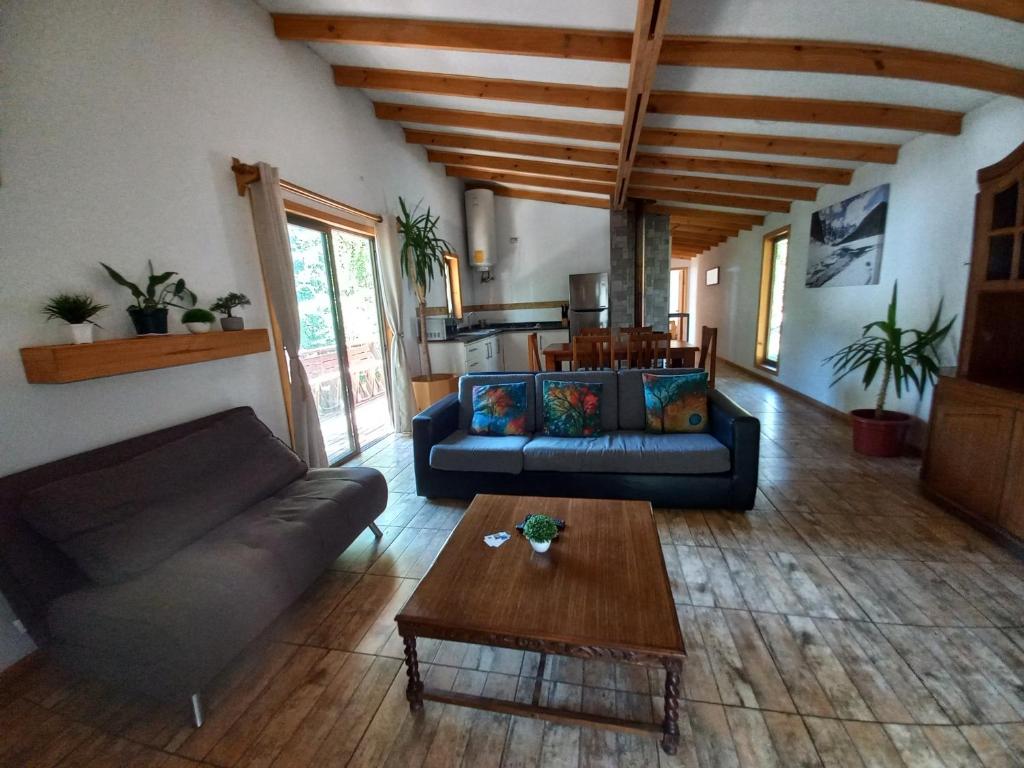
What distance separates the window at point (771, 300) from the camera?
557 centimetres

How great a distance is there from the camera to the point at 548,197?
629cm

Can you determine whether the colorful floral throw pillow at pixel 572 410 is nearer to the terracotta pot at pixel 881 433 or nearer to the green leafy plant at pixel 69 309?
the terracotta pot at pixel 881 433

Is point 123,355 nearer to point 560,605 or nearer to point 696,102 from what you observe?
point 560,605

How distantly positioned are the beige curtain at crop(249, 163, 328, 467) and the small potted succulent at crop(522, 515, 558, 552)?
6.77 ft

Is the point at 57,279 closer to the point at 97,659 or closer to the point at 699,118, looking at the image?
the point at 97,659

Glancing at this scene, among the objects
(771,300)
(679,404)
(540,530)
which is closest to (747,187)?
(771,300)

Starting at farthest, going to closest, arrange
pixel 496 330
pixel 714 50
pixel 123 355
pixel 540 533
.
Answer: pixel 496 330, pixel 714 50, pixel 123 355, pixel 540 533

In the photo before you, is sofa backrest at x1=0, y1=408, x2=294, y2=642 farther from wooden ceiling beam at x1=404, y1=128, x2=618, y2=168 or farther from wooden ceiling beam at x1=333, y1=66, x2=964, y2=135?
wooden ceiling beam at x1=404, y1=128, x2=618, y2=168

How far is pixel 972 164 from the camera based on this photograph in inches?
101

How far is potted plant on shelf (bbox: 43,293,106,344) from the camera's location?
62.8 inches

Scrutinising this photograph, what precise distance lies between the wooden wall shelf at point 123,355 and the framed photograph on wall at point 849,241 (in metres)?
4.94

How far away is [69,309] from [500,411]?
7.03ft

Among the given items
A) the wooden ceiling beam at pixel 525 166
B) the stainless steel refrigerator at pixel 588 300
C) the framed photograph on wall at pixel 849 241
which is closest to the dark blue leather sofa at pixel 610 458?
the framed photograph on wall at pixel 849 241

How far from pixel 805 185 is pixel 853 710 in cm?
476
